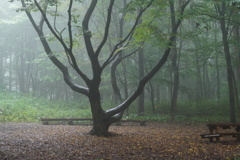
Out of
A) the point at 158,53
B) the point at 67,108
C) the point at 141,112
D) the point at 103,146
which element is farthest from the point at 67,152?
the point at 67,108

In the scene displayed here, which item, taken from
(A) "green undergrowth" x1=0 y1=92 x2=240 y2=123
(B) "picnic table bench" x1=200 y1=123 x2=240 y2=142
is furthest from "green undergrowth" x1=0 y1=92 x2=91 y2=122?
(B) "picnic table bench" x1=200 y1=123 x2=240 y2=142

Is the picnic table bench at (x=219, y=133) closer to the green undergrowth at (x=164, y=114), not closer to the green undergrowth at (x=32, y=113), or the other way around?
the green undergrowth at (x=164, y=114)

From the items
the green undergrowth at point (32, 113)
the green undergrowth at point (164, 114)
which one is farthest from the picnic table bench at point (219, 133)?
the green undergrowth at point (32, 113)

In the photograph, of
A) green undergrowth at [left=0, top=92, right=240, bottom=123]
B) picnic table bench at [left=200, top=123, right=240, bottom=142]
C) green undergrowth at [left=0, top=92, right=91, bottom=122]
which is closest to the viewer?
picnic table bench at [left=200, top=123, right=240, bottom=142]

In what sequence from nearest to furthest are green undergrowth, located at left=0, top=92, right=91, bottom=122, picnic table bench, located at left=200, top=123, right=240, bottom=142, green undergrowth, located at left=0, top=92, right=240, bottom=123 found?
1. picnic table bench, located at left=200, top=123, right=240, bottom=142
2. green undergrowth, located at left=0, top=92, right=240, bottom=123
3. green undergrowth, located at left=0, top=92, right=91, bottom=122

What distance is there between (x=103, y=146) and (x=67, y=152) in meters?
1.40

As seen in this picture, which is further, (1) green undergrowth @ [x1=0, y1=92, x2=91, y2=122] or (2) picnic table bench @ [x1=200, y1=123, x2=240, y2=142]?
(1) green undergrowth @ [x1=0, y1=92, x2=91, y2=122]

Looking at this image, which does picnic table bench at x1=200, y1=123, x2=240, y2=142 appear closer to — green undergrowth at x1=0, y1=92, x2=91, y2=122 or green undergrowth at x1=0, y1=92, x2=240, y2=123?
green undergrowth at x1=0, y1=92, x2=240, y2=123

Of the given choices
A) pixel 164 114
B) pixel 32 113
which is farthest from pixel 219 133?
pixel 32 113

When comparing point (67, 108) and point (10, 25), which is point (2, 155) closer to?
point (67, 108)

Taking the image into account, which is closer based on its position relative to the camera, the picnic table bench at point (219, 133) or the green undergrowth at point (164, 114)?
the picnic table bench at point (219, 133)

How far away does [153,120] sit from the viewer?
1688 centimetres

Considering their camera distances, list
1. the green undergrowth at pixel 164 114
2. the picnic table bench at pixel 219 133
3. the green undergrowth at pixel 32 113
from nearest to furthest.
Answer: the picnic table bench at pixel 219 133
the green undergrowth at pixel 164 114
the green undergrowth at pixel 32 113

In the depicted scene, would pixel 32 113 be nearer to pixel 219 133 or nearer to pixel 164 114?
pixel 164 114
